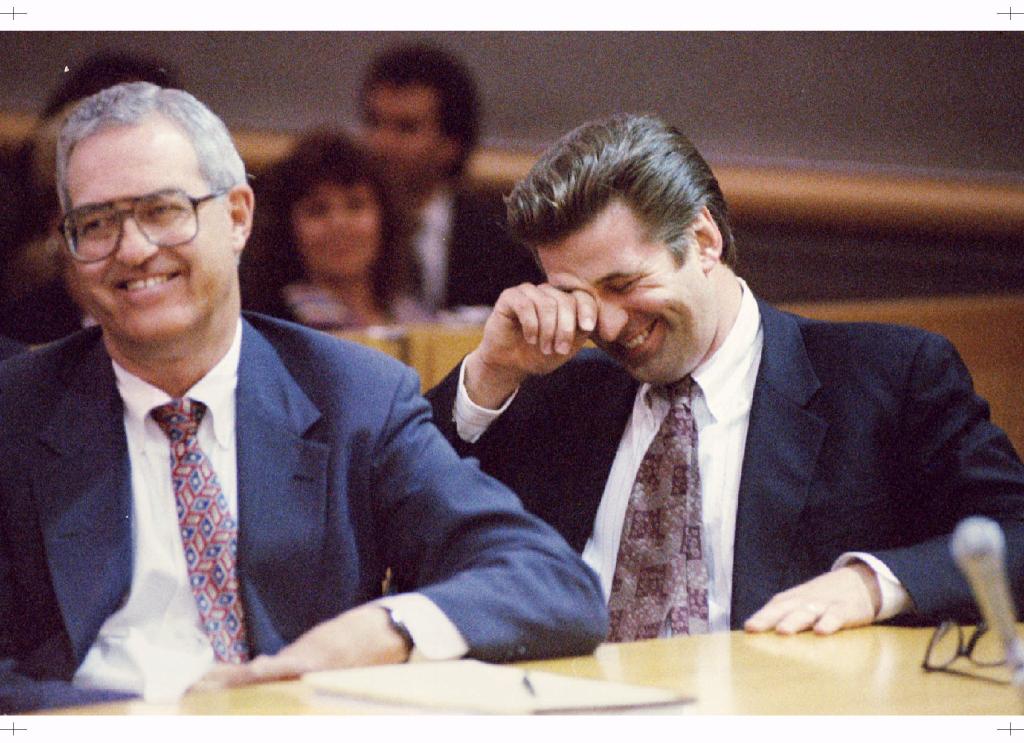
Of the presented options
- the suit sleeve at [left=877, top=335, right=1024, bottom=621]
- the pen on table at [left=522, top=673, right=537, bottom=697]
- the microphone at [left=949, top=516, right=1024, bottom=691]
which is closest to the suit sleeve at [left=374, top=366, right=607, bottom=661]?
the pen on table at [left=522, top=673, right=537, bottom=697]

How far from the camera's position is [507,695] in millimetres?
1504

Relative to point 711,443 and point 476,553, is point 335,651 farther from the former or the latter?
point 711,443

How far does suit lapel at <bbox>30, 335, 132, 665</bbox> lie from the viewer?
6.05ft

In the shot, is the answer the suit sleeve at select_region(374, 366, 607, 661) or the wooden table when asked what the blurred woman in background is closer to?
the suit sleeve at select_region(374, 366, 607, 661)

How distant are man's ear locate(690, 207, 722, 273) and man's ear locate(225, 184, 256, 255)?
2.21ft

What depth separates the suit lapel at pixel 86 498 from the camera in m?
1.84

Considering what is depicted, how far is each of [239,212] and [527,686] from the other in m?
0.82

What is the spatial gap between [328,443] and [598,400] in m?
0.48

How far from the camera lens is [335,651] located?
169cm

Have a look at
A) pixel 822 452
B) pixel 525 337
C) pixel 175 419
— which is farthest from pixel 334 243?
pixel 822 452

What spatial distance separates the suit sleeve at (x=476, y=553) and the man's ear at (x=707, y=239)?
521 mm

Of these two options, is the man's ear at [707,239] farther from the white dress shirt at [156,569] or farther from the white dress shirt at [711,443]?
the white dress shirt at [156,569]

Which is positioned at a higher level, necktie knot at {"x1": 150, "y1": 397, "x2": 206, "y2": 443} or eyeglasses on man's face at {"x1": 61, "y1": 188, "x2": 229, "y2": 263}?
eyeglasses on man's face at {"x1": 61, "y1": 188, "x2": 229, "y2": 263}
